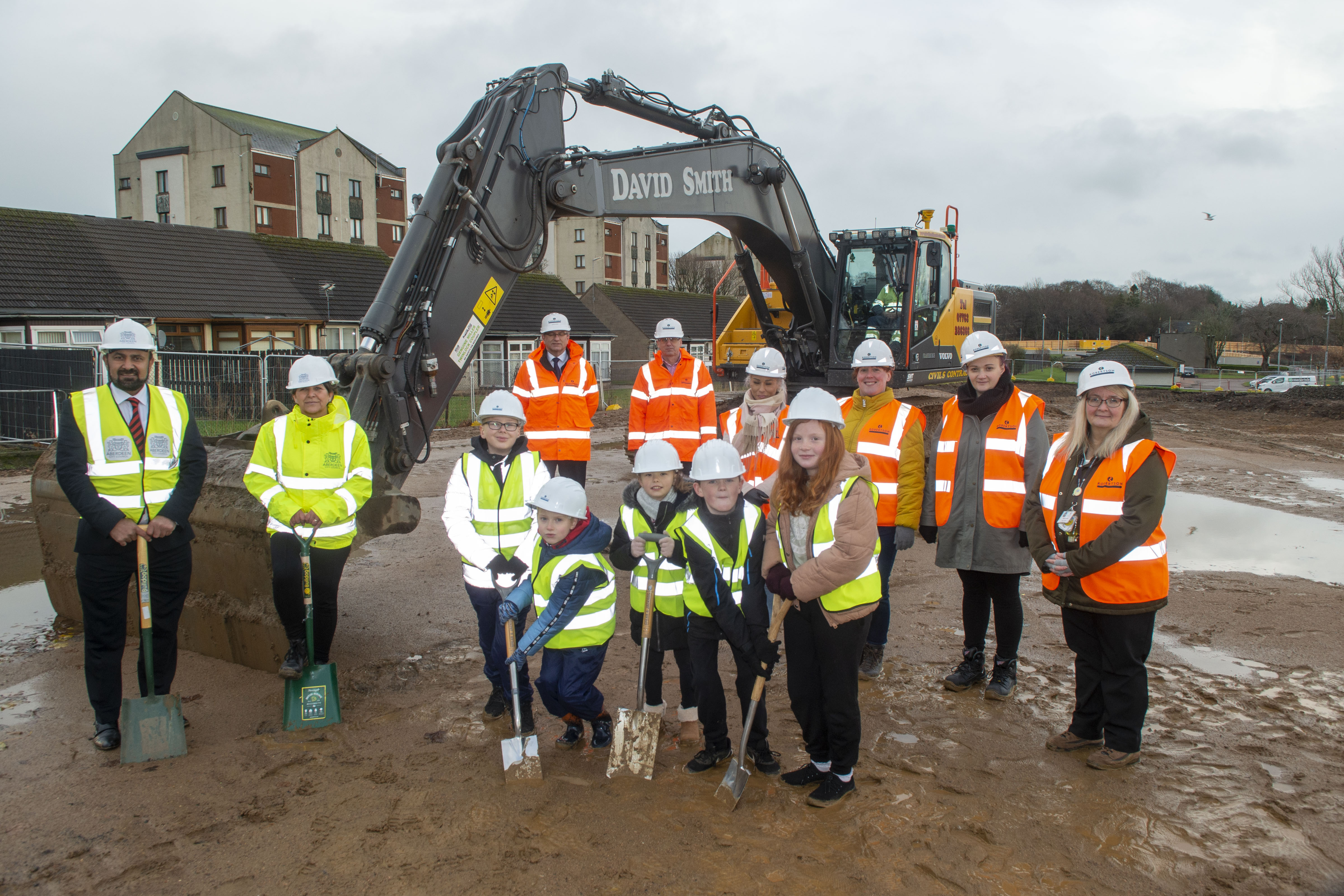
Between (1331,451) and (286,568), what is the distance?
16944 mm

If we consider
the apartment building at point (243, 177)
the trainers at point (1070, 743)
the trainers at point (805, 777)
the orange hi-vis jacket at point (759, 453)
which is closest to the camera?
the trainers at point (805, 777)

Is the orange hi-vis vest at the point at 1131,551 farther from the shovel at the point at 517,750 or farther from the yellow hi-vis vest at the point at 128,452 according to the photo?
the yellow hi-vis vest at the point at 128,452

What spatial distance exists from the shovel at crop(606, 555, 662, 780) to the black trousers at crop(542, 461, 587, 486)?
2.58 meters

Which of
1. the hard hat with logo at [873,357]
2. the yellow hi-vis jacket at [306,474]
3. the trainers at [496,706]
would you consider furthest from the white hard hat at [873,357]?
the yellow hi-vis jacket at [306,474]

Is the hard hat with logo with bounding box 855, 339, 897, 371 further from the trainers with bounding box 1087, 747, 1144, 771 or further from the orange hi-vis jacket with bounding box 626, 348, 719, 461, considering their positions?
the trainers with bounding box 1087, 747, 1144, 771

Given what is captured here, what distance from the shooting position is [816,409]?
3592 mm

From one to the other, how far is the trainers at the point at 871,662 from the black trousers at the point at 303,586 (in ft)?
9.57

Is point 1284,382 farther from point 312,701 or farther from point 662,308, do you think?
point 312,701

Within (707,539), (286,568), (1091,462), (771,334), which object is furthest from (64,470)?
(771,334)

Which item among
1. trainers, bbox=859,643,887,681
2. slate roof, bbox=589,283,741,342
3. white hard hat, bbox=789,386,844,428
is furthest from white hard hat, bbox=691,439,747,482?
slate roof, bbox=589,283,741,342

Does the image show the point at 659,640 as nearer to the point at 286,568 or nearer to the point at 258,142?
the point at 286,568

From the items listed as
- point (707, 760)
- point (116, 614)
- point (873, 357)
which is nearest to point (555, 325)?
point (873, 357)

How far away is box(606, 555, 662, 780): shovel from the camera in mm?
3762

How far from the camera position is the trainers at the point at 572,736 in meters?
4.04
